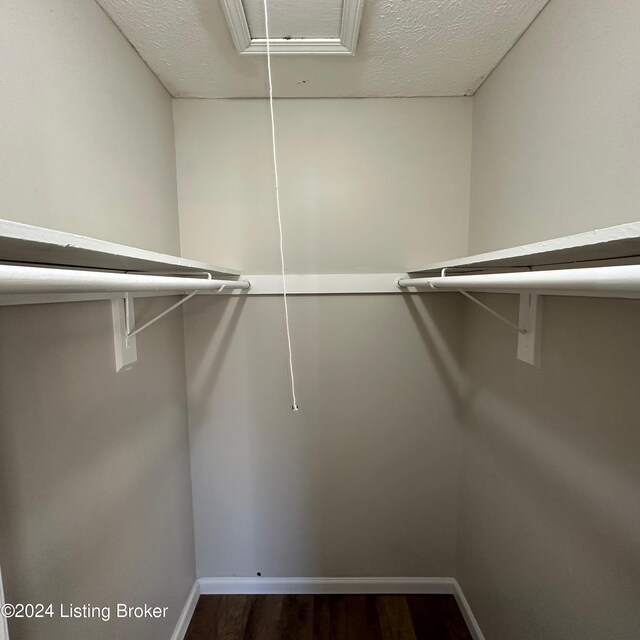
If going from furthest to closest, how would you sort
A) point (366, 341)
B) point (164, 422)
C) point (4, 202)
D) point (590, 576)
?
point (366, 341) < point (164, 422) < point (590, 576) < point (4, 202)

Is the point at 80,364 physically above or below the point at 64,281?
below

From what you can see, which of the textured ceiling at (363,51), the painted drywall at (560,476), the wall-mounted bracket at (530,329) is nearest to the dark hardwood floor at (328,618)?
the painted drywall at (560,476)

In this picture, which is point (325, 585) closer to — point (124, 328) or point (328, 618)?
point (328, 618)

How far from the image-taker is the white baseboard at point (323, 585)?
1.35 meters

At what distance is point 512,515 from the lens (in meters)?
0.97

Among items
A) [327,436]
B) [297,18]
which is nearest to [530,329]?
[327,436]

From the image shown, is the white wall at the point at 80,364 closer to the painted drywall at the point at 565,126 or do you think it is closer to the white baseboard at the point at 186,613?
the white baseboard at the point at 186,613

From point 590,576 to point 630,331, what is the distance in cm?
59

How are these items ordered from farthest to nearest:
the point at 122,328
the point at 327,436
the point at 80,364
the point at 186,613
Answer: the point at 327,436, the point at 186,613, the point at 122,328, the point at 80,364

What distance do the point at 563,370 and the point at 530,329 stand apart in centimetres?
14

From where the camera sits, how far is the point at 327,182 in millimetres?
1250

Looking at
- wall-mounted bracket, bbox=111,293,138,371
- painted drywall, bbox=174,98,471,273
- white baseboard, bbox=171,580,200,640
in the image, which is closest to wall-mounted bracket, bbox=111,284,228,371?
wall-mounted bracket, bbox=111,293,138,371

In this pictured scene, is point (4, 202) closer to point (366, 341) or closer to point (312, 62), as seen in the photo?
point (312, 62)

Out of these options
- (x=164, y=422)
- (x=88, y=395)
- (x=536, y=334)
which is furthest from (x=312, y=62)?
(x=164, y=422)
